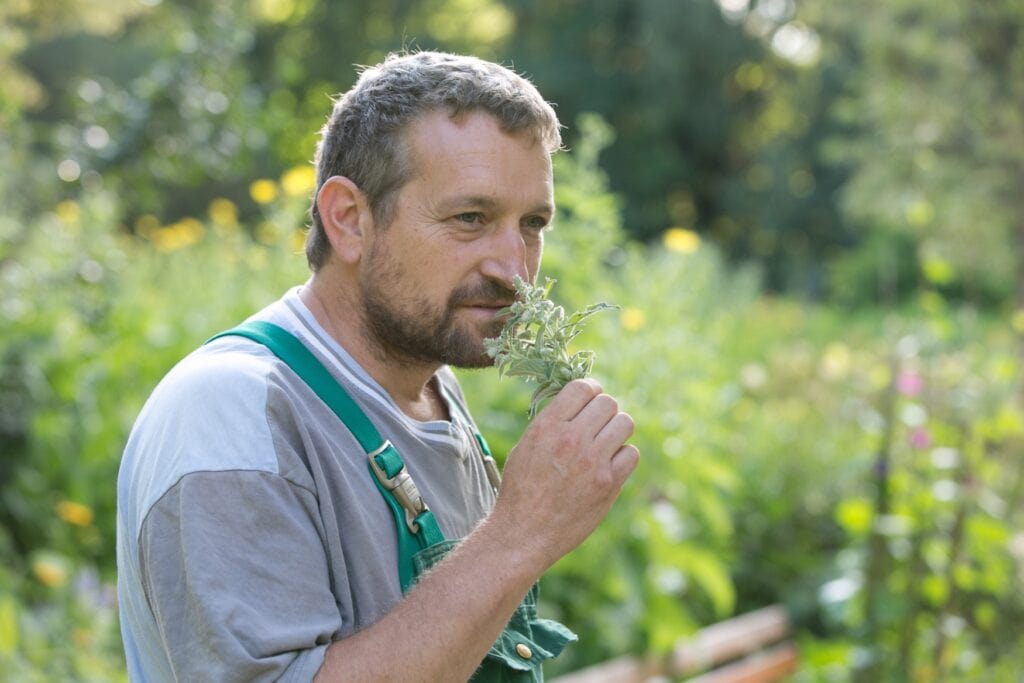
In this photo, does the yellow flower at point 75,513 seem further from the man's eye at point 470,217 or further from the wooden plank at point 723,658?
the man's eye at point 470,217

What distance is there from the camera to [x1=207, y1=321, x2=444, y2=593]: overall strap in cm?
162

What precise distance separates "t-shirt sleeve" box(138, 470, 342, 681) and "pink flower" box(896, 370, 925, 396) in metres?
3.66

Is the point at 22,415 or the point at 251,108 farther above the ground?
the point at 251,108

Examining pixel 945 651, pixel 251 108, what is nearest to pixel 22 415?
pixel 251 108

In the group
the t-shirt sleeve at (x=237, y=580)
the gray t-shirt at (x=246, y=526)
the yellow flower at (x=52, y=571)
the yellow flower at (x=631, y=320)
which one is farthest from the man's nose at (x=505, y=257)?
the yellow flower at (x=631, y=320)

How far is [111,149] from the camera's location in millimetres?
5156

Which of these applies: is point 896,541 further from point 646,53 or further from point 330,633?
point 646,53

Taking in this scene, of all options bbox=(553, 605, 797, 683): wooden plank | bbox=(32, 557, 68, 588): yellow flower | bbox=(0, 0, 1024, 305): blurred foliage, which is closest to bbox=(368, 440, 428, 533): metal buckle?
bbox=(32, 557, 68, 588): yellow flower

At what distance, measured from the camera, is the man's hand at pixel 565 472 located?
5.14 feet

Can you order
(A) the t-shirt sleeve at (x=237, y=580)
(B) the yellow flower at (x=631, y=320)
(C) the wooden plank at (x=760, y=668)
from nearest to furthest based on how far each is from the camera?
(A) the t-shirt sleeve at (x=237, y=580) → (B) the yellow flower at (x=631, y=320) → (C) the wooden plank at (x=760, y=668)

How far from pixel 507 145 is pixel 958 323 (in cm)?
407

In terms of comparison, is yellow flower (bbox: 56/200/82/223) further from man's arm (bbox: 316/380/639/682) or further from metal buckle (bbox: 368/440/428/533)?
man's arm (bbox: 316/380/639/682)

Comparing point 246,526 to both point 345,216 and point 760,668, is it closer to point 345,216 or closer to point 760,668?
point 345,216

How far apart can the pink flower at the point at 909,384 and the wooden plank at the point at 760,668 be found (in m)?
1.43
